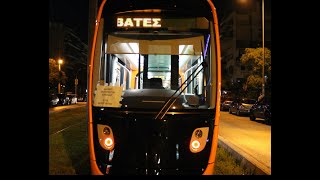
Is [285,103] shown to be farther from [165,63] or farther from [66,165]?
[66,165]

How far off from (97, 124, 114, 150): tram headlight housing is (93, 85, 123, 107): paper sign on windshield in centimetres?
35

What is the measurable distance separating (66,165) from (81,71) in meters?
61.9

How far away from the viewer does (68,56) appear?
7656cm

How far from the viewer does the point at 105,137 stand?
5133mm

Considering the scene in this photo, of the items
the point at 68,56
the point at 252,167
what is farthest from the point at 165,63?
the point at 68,56

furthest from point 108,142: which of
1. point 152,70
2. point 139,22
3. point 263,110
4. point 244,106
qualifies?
point 244,106

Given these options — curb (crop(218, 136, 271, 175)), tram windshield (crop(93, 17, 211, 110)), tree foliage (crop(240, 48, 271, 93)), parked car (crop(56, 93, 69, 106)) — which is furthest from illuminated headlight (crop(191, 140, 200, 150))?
parked car (crop(56, 93, 69, 106))

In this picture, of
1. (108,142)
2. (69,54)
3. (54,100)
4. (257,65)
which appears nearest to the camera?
(108,142)

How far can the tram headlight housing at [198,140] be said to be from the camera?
5.09m

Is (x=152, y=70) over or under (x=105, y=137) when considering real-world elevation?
over

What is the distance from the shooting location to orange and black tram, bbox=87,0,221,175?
5.03 metres

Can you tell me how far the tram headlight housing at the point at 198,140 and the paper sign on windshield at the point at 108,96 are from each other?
4.04ft

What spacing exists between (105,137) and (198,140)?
4.52 feet

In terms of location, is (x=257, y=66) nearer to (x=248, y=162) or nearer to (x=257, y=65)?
(x=257, y=65)
